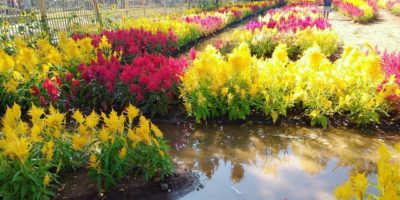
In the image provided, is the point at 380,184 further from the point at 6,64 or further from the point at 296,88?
the point at 6,64

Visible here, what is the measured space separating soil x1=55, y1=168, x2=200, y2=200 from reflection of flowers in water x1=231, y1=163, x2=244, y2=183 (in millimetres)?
416

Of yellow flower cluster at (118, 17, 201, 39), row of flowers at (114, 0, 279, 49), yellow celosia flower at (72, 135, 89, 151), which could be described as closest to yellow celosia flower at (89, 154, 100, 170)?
yellow celosia flower at (72, 135, 89, 151)

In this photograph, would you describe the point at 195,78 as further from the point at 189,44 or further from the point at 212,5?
the point at 212,5

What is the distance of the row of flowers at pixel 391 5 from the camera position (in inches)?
854

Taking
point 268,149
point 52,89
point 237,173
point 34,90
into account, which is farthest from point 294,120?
point 34,90

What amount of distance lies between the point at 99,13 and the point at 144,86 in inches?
330

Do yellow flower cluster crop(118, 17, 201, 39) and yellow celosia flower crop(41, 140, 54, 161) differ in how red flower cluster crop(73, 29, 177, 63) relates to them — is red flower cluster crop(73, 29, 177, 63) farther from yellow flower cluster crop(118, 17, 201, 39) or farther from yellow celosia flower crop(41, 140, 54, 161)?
yellow celosia flower crop(41, 140, 54, 161)

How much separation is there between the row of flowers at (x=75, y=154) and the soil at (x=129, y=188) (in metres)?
0.08

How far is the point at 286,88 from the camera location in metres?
5.49

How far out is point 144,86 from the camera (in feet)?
18.3

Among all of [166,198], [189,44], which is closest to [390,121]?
[166,198]

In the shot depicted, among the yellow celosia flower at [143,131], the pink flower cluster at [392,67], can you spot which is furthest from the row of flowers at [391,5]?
the yellow celosia flower at [143,131]

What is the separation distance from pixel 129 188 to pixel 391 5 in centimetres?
2526

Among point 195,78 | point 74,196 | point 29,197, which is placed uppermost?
point 195,78
